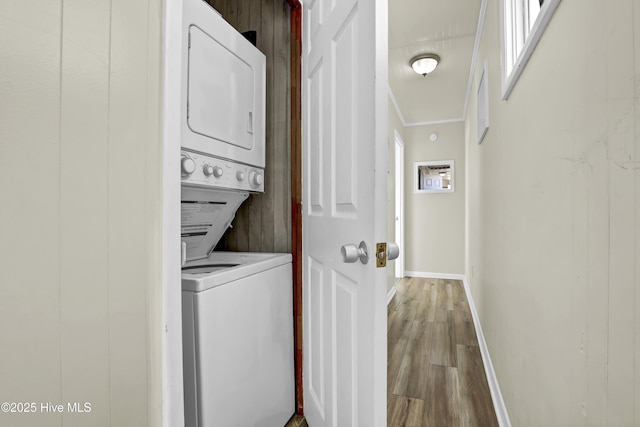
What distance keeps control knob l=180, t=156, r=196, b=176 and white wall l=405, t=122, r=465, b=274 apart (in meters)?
4.74

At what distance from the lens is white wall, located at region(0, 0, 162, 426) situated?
19.5 inches

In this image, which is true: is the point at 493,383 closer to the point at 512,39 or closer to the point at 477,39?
the point at 512,39

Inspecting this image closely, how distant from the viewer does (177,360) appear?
0.81m

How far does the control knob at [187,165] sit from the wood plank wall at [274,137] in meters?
0.61

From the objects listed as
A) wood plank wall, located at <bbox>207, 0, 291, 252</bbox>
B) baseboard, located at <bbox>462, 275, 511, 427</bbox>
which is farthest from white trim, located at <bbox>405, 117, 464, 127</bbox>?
wood plank wall, located at <bbox>207, 0, 291, 252</bbox>

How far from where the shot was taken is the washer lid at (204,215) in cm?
136

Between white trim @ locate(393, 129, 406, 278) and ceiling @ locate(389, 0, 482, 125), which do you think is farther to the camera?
white trim @ locate(393, 129, 406, 278)

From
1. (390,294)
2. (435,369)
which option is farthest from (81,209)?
(390,294)

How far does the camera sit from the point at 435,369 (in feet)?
7.29

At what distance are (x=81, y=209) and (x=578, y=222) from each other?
3.45 ft

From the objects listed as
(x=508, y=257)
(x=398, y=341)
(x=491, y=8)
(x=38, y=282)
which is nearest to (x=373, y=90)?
(x=38, y=282)

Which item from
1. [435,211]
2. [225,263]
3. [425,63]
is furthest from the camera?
[435,211]

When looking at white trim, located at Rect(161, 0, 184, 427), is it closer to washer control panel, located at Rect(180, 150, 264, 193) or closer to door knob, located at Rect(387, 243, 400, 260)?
washer control panel, located at Rect(180, 150, 264, 193)

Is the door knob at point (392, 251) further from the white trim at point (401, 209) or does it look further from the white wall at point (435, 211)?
the white wall at point (435, 211)
